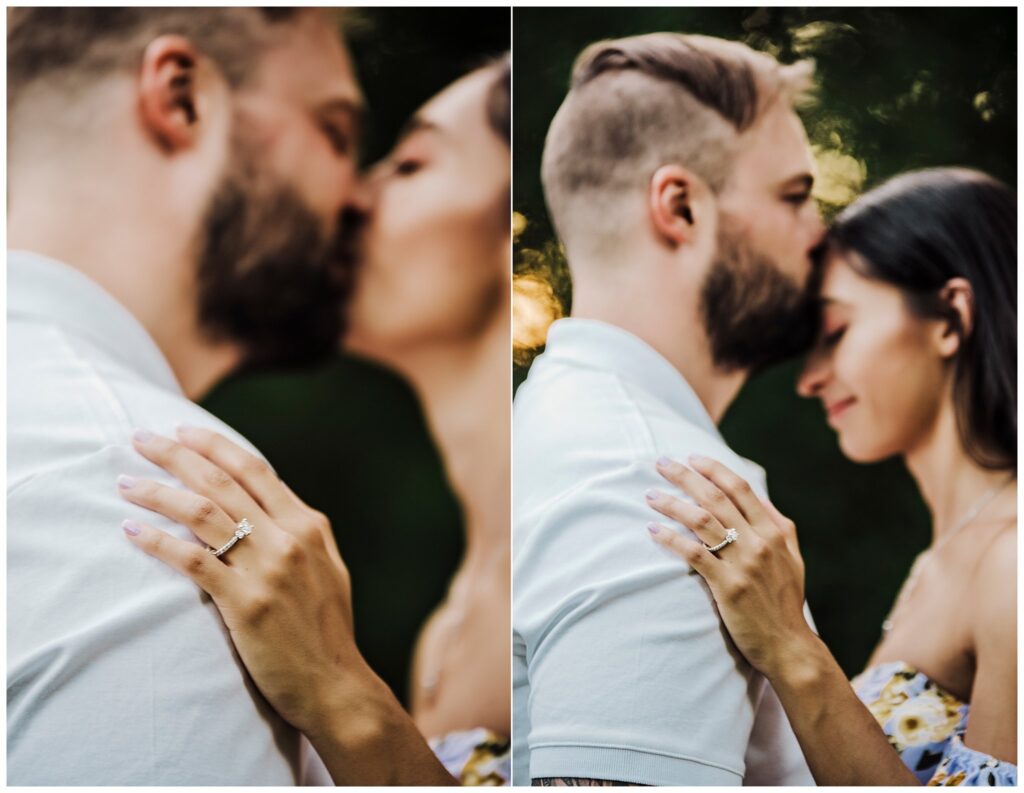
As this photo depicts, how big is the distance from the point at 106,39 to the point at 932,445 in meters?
1.86

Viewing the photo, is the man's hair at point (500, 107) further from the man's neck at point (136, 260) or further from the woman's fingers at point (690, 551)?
the woman's fingers at point (690, 551)

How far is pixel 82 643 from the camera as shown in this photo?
5.22 ft

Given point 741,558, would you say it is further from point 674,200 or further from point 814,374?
point 674,200

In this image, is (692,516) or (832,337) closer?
Result: (692,516)

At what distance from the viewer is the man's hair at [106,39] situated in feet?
6.47

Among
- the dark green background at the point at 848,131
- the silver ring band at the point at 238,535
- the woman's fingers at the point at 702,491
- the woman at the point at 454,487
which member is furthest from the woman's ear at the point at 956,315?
the silver ring band at the point at 238,535

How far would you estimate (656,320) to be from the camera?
6.72ft

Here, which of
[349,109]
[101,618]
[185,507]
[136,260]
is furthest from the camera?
[349,109]

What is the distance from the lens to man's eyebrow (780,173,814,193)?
210 centimetres

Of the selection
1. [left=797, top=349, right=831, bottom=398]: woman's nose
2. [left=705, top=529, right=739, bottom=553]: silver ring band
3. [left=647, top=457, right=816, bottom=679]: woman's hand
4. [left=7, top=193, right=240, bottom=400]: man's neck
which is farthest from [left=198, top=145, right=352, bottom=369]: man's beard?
[left=797, top=349, right=831, bottom=398]: woman's nose

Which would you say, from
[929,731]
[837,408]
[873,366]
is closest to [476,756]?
[929,731]

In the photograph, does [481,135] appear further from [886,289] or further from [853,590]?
[853,590]

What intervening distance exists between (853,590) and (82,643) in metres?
1.47

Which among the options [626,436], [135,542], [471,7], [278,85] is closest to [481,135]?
[471,7]
